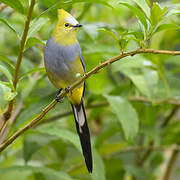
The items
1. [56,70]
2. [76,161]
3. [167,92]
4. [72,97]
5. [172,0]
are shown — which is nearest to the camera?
[56,70]

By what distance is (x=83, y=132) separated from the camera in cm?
163

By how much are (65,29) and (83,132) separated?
1.59 ft

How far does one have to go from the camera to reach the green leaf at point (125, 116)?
166 cm

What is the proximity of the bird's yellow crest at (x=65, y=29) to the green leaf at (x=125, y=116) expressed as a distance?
352mm

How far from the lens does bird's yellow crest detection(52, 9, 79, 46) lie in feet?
5.10

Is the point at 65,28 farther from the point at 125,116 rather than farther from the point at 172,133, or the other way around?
the point at 172,133

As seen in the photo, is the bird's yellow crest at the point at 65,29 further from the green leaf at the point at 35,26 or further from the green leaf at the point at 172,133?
the green leaf at the point at 172,133

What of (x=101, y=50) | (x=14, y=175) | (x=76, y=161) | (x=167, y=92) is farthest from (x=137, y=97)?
(x=14, y=175)

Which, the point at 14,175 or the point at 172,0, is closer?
the point at 14,175

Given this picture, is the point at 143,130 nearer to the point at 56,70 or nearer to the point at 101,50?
the point at 101,50

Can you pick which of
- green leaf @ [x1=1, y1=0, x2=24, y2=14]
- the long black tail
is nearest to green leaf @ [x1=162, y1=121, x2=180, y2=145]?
the long black tail

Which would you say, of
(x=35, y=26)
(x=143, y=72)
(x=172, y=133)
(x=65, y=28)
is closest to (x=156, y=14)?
(x=35, y=26)

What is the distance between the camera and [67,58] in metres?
1.66

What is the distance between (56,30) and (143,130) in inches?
33.9
